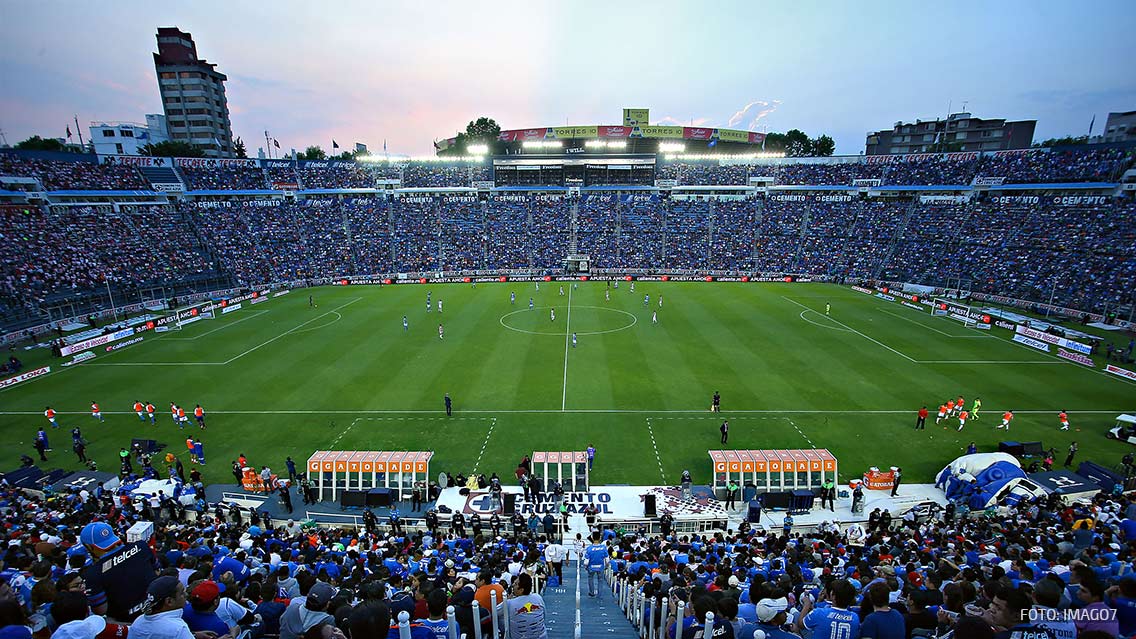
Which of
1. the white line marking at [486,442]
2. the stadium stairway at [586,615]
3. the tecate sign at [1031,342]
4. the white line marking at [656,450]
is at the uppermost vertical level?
the stadium stairway at [586,615]

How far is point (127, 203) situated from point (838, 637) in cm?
8135

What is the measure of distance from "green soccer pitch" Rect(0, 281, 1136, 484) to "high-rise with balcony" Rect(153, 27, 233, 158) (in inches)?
2950

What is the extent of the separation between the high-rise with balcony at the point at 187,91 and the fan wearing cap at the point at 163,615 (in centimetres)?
11266

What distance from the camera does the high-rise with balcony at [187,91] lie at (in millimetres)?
95688

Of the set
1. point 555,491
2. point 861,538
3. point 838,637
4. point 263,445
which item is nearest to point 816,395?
point 861,538

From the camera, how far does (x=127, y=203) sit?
6262 cm

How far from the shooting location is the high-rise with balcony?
95.7m

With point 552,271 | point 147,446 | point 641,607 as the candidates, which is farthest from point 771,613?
point 552,271

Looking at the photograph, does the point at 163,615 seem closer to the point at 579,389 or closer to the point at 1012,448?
the point at 579,389

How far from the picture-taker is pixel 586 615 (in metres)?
9.80

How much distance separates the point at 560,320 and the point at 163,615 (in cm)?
3974

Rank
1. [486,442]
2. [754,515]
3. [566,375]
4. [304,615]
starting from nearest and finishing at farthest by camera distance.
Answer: [304,615] < [754,515] < [486,442] < [566,375]

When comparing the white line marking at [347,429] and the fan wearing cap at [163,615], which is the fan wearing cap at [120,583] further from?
the white line marking at [347,429]

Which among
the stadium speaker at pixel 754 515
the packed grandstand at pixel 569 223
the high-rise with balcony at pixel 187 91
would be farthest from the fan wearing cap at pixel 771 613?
the high-rise with balcony at pixel 187 91
